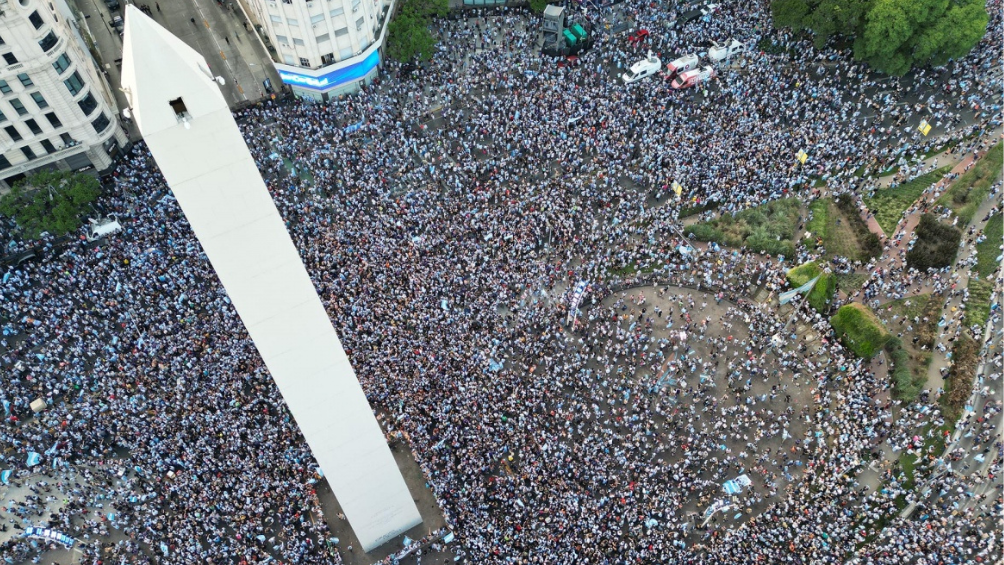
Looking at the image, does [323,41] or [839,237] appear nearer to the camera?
[839,237]

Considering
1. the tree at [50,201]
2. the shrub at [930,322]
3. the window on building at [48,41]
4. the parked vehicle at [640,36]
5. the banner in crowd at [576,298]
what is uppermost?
the window on building at [48,41]

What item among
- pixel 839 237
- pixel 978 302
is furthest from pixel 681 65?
pixel 978 302

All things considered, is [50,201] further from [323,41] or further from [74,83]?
[323,41]

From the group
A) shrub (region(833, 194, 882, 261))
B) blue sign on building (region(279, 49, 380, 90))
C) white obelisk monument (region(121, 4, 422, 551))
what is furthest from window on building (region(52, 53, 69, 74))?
shrub (region(833, 194, 882, 261))

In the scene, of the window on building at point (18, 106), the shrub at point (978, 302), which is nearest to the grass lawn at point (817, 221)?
the shrub at point (978, 302)

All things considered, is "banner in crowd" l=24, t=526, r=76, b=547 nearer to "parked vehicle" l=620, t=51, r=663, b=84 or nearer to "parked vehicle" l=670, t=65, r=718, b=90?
"parked vehicle" l=620, t=51, r=663, b=84

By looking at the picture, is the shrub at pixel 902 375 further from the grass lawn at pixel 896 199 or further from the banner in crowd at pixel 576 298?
the banner in crowd at pixel 576 298

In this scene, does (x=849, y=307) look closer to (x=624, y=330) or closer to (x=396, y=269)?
(x=624, y=330)
